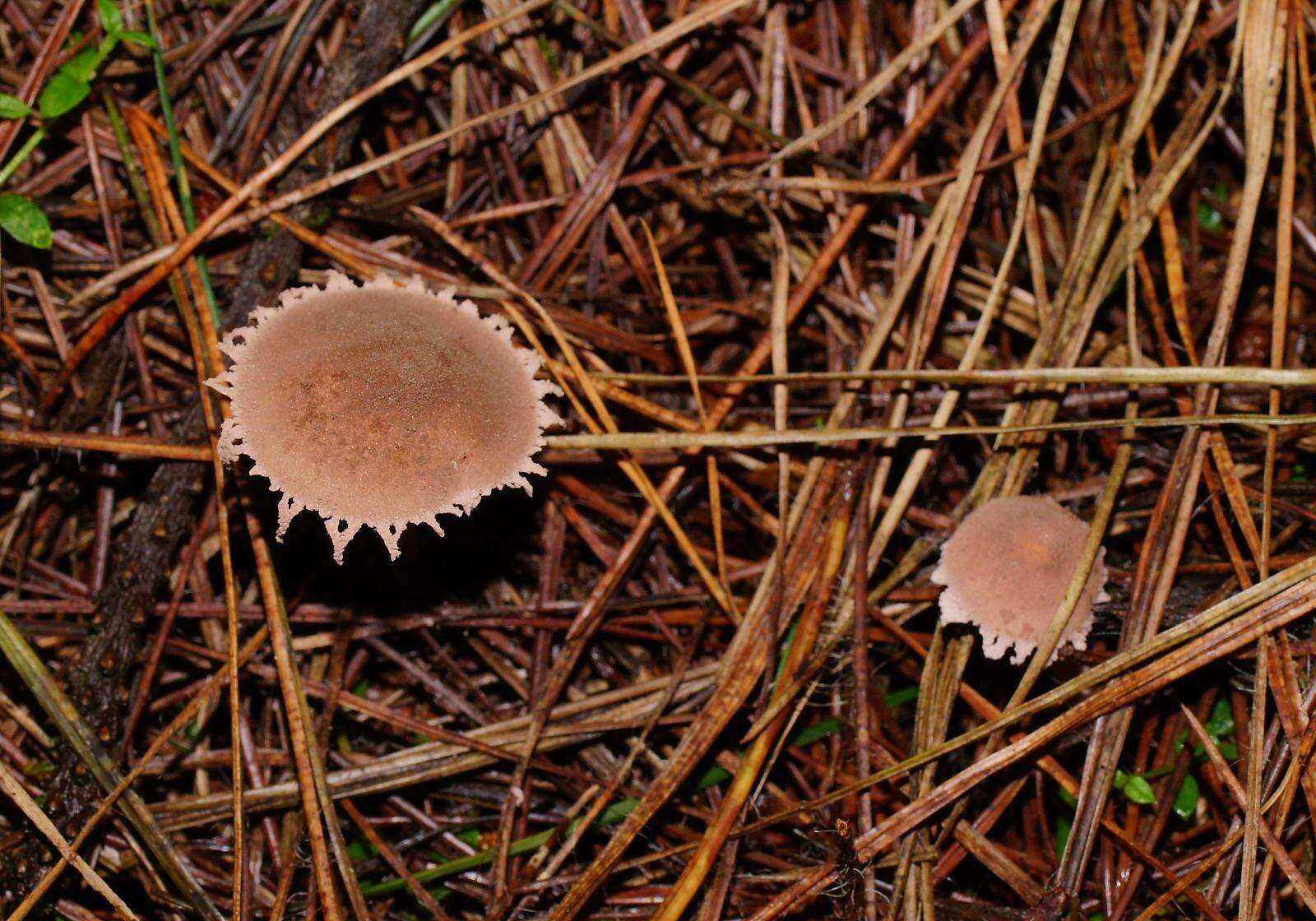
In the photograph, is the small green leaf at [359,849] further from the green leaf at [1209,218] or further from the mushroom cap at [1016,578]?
the green leaf at [1209,218]

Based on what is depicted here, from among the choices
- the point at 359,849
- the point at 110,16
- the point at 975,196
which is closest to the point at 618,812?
the point at 359,849

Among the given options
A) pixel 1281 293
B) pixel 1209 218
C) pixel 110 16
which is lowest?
pixel 110 16

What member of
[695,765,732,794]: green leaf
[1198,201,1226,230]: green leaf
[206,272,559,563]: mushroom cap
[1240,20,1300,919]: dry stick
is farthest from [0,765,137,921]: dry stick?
[1198,201,1226,230]: green leaf

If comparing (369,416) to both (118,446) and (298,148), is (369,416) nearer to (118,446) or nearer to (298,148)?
(118,446)

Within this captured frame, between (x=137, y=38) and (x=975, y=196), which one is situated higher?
(x=975, y=196)

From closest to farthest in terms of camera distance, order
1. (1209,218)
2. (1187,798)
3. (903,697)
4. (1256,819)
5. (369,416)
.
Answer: (369,416)
(1256,819)
(1187,798)
(903,697)
(1209,218)

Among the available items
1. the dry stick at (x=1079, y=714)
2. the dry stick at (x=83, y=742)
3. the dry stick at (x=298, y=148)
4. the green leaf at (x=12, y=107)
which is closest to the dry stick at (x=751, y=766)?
the dry stick at (x=1079, y=714)
